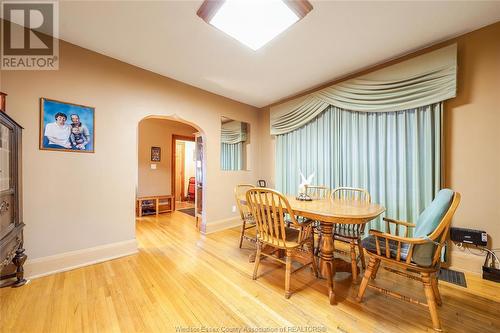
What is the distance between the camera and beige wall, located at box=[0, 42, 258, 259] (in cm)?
192

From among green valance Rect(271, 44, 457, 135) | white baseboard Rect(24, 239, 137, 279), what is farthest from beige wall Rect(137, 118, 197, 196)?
green valance Rect(271, 44, 457, 135)

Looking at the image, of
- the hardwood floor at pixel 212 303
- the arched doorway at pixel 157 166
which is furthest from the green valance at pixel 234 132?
the hardwood floor at pixel 212 303

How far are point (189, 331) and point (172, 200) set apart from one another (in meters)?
3.98

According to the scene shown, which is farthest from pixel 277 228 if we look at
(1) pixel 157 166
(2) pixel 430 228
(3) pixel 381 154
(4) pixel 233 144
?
(1) pixel 157 166

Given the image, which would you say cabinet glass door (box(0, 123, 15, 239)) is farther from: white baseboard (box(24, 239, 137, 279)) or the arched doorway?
the arched doorway

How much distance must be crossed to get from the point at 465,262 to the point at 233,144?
11.5ft

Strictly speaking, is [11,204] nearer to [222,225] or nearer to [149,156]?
[222,225]

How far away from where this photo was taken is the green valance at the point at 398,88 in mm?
2020

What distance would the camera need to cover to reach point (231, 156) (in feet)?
12.9

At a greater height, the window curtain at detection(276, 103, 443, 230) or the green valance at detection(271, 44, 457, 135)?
the green valance at detection(271, 44, 457, 135)

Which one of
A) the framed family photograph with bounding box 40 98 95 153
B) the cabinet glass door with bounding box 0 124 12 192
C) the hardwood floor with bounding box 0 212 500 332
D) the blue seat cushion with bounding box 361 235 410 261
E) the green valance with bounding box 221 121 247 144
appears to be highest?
the green valance with bounding box 221 121 247 144

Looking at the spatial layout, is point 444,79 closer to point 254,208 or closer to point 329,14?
point 329,14

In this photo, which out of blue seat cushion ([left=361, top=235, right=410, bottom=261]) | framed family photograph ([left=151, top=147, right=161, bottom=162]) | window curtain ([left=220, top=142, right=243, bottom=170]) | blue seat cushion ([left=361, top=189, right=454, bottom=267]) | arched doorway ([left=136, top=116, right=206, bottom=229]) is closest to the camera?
blue seat cushion ([left=361, top=189, right=454, bottom=267])

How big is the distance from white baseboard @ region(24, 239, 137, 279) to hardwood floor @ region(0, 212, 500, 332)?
92mm
